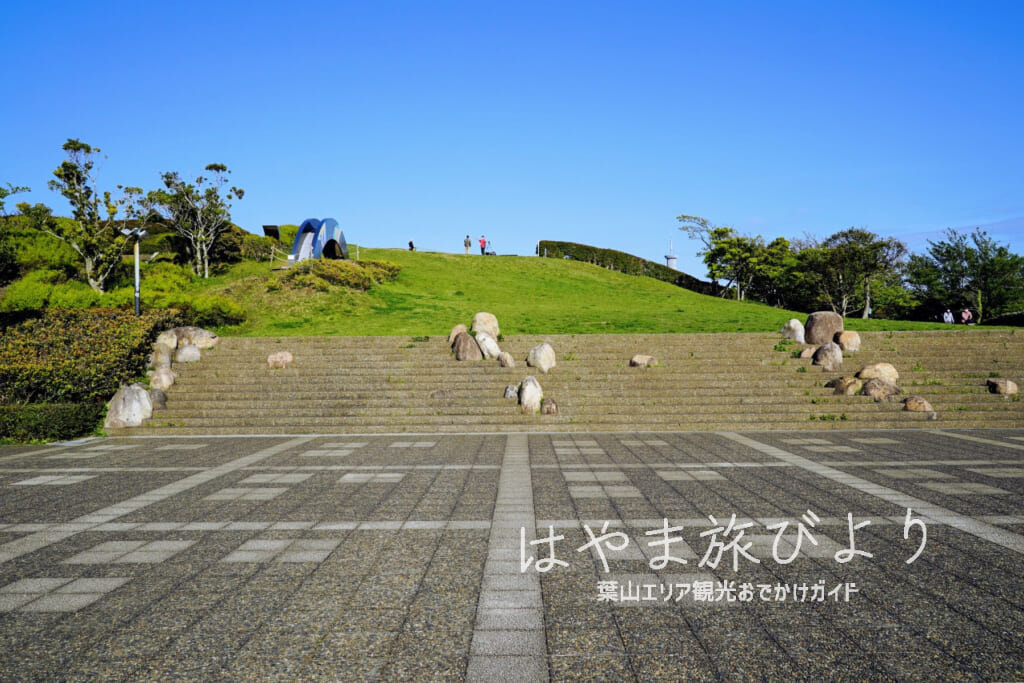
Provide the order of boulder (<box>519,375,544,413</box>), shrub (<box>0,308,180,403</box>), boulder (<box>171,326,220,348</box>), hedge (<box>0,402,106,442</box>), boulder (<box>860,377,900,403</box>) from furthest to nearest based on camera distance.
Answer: boulder (<box>171,326,220,348</box>) → boulder (<box>860,377,900,403</box>) → boulder (<box>519,375,544,413</box>) → shrub (<box>0,308,180,403</box>) → hedge (<box>0,402,106,442</box>)

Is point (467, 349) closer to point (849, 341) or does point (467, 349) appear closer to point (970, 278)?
point (849, 341)

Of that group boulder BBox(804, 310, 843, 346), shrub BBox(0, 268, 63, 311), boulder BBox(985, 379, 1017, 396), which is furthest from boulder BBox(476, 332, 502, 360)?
shrub BBox(0, 268, 63, 311)

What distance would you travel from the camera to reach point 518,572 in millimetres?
5152

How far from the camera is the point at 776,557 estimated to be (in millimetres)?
5477

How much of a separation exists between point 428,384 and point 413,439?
3.69 m

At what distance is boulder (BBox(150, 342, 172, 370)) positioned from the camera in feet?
58.1

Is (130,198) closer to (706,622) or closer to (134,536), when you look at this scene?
(134,536)

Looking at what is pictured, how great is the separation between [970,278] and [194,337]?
56809 millimetres

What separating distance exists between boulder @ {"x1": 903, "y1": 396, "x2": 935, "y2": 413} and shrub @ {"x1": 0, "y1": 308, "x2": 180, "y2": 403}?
20.5m

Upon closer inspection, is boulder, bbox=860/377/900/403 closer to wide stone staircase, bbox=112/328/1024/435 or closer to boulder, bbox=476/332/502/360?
wide stone staircase, bbox=112/328/1024/435

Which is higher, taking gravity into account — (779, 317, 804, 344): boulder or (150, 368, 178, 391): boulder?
(779, 317, 804, 344): boulder

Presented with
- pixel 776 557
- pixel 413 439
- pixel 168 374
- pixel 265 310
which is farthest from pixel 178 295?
pixel 776 557

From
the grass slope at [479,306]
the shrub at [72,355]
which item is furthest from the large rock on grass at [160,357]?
the grass slope at [479,306]

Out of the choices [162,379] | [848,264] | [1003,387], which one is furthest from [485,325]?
[848,264]
